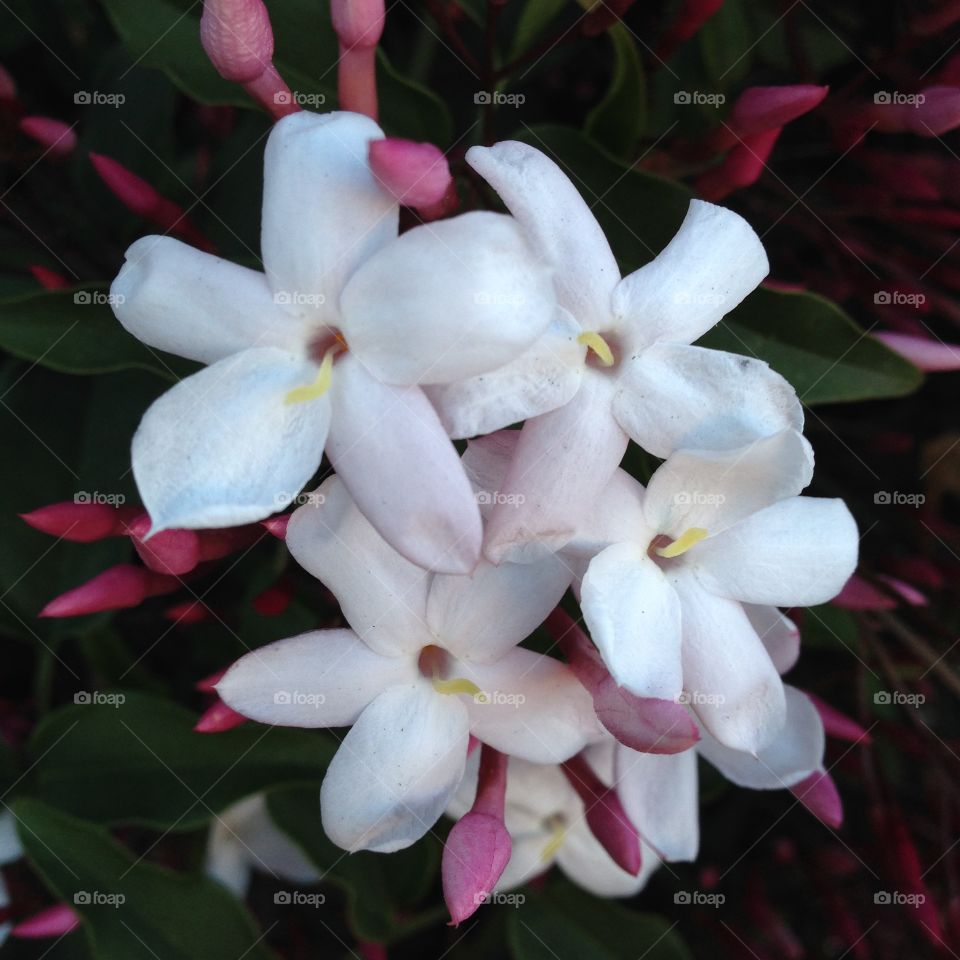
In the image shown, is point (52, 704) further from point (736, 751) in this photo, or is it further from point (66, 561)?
point (736, 751)

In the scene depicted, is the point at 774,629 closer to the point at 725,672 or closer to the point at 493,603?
the point at 725,672

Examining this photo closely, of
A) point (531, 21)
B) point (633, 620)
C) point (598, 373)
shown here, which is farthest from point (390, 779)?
point (531, 21)

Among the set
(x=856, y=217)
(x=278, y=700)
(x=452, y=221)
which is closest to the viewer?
(x=452, y=221)

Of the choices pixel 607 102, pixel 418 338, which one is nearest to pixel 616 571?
pixel 418 338

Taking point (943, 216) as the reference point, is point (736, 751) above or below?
below

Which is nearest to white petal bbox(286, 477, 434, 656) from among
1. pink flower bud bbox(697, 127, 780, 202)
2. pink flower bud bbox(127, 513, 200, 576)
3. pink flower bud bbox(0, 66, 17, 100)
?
pink flower bud bbox(127, 513, 200, 576)

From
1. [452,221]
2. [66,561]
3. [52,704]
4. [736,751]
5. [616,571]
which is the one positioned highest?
[452,221]

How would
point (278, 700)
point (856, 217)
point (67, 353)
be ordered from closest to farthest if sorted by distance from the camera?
point (278, 700) → point (67, 353) → point (856, 217)
